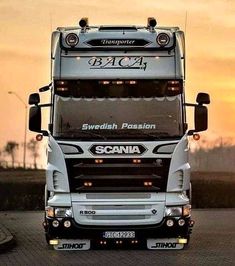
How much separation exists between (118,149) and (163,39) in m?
2.54

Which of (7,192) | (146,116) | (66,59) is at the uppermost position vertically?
(66,59)

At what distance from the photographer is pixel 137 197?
61.2 feet

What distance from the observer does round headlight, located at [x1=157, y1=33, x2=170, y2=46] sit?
1897cm

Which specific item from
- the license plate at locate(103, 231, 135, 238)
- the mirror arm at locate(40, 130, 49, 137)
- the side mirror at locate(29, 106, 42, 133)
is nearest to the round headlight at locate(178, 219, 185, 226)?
the license plate at locate(103, 231, 135, 238)

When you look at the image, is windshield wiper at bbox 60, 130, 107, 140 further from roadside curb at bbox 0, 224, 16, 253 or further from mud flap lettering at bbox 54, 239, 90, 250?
roadside curb at bbox 0, 224, 16, 253

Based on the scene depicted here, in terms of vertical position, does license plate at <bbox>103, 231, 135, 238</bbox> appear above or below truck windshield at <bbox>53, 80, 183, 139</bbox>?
below

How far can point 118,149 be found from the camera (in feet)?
60.4

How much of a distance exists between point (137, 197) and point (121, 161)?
836 millimetres

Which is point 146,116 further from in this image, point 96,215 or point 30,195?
point 30,195

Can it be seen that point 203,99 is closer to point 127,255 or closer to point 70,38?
point 70,38

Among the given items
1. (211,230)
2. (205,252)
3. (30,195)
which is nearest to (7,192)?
(30,195)

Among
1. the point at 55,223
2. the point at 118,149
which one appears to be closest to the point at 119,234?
the point at 55,223

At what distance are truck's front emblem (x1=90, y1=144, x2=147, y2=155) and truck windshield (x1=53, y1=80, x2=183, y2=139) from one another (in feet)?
0.66

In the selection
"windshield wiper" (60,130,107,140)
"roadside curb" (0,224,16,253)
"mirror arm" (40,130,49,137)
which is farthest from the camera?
"roadside curb" (0,224,16,253)
